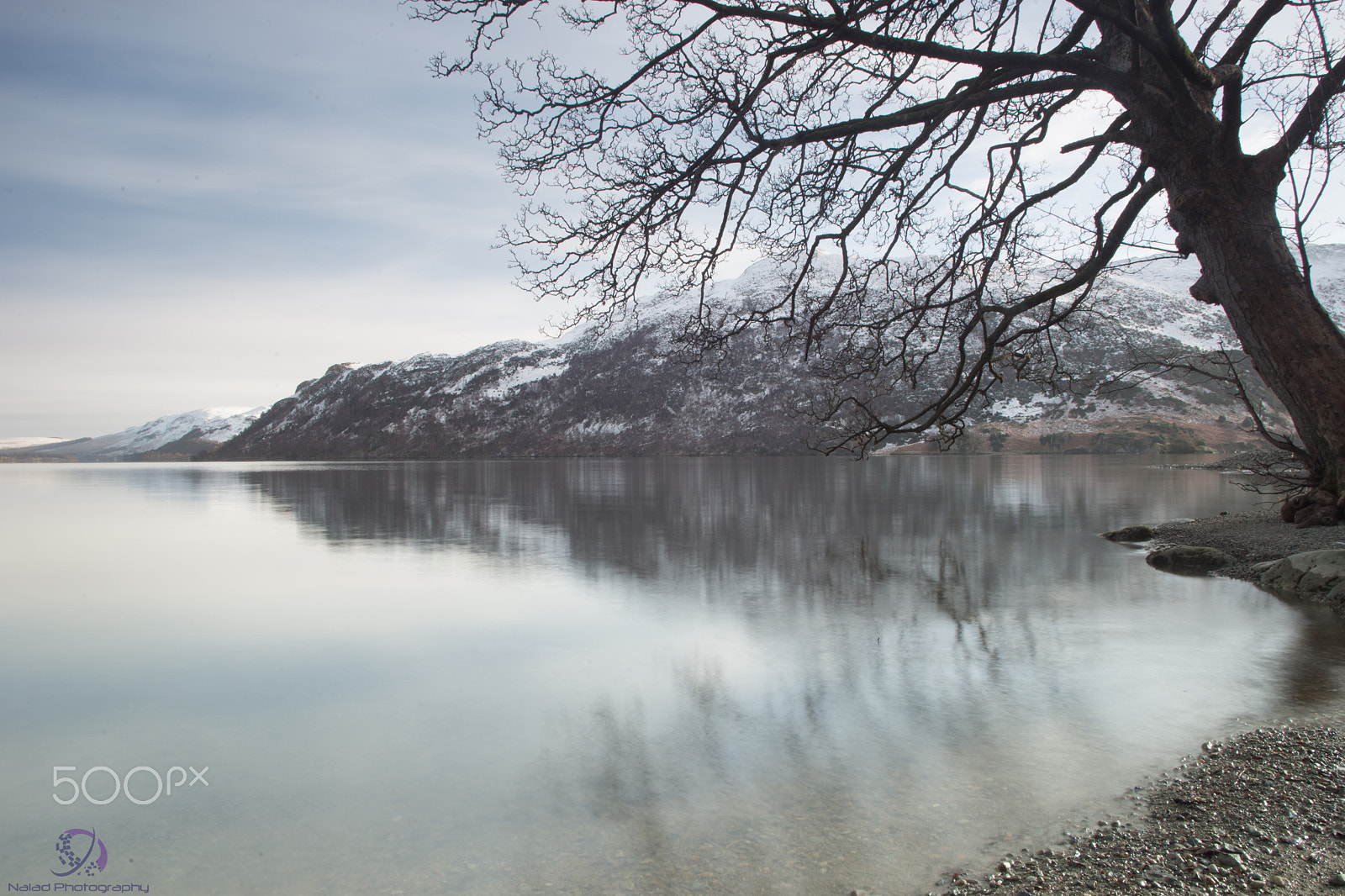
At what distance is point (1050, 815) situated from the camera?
4.64 meters

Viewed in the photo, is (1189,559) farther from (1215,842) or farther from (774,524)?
(1215,842)

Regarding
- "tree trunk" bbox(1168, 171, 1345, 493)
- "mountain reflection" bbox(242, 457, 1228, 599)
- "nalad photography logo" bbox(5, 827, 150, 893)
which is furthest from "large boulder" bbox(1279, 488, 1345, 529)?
"nalad photography logo" bbox(5, 827, 150, 893)

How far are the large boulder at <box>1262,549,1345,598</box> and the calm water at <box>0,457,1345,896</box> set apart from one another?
508 millimetres

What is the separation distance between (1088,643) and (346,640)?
9.10 meters

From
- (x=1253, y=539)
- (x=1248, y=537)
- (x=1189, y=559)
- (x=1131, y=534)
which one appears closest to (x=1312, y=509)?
(x=1253, y=539)

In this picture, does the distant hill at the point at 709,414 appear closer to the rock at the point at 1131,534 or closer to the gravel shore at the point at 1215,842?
the rock at the point at 1131,534

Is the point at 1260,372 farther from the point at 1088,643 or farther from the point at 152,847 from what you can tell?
the point at 152,847

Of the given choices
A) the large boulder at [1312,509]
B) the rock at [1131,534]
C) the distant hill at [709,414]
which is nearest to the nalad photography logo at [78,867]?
the large boulder at [1312,509]

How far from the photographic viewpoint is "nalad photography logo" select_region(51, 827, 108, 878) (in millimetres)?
4488

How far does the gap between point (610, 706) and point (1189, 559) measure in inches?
483

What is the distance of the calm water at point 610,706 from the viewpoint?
4.53m

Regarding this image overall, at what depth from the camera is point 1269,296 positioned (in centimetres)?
498

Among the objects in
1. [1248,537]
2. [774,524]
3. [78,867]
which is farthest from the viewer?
[774,524]

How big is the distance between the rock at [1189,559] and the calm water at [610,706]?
1.44 ft
